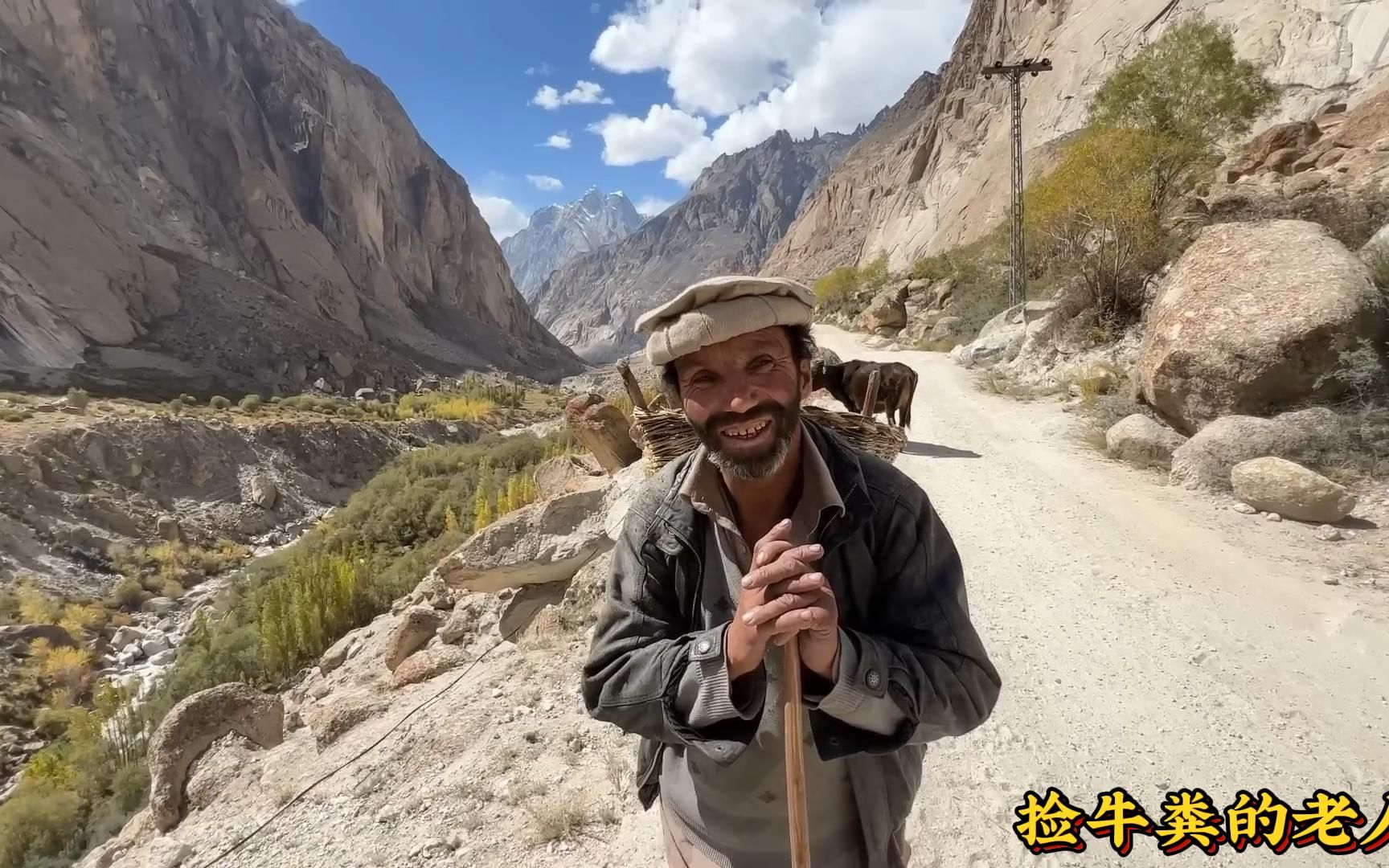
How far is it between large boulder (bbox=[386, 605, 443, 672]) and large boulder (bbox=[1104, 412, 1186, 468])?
6448mm

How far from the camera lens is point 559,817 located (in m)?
3.01

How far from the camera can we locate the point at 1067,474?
616 centimetres

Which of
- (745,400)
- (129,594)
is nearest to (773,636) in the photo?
(745,400)

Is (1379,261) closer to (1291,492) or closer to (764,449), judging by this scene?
(1291,492)

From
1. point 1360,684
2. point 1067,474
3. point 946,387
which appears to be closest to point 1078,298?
point 946,387

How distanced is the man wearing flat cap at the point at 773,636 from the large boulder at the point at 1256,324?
6216 mm

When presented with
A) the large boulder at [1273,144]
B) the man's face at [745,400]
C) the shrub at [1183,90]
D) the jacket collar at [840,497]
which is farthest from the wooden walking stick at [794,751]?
the large boulder at [1273,144]

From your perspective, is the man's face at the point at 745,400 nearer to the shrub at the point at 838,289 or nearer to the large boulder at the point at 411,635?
the large boulder at the point at 411,635

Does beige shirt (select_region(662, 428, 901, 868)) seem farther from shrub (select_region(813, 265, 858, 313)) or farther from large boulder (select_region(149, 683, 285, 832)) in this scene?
shrub (select_region(813, 265, 858, 313))

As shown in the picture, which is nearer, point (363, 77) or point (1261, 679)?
point (1261, 679)

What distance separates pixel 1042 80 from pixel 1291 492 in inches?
1648

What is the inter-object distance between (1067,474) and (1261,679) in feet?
10.1

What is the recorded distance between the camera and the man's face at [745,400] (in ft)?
4.52

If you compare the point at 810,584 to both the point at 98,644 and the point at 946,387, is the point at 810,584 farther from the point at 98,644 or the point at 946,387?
the point at 98,644
